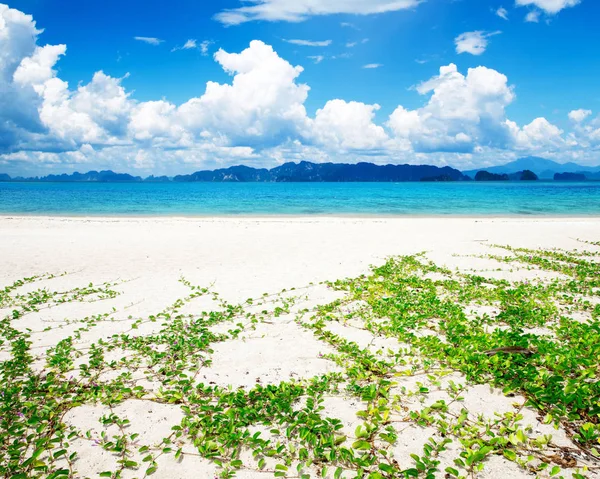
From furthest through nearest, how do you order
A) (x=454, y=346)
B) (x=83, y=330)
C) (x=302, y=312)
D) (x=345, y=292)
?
1. (x=345, y=292)
2. (x=302, y=312)
3. (x=83, y=330)
4. (x=454, y=346)

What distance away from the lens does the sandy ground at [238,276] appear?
564 centimetres

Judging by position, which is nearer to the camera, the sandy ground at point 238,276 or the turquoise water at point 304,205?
the sandy ground at point 238,276

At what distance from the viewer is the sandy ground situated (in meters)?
5.64

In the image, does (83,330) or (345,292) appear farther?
(345,292)

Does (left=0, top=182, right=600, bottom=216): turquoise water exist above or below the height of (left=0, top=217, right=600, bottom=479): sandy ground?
above

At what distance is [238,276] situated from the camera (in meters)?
14.5

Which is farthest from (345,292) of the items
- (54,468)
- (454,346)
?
(54,468)

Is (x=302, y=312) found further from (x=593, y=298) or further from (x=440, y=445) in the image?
(x=593, y=298)

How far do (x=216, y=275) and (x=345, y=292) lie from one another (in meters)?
5.44

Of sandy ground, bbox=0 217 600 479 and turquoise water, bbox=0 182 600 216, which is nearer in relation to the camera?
sandy ground, bbox=0 217 600 479

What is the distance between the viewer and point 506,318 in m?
9.51

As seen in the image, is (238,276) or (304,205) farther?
(304,205)

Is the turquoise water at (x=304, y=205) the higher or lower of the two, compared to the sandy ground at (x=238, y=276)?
higher

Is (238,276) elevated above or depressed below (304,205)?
below
